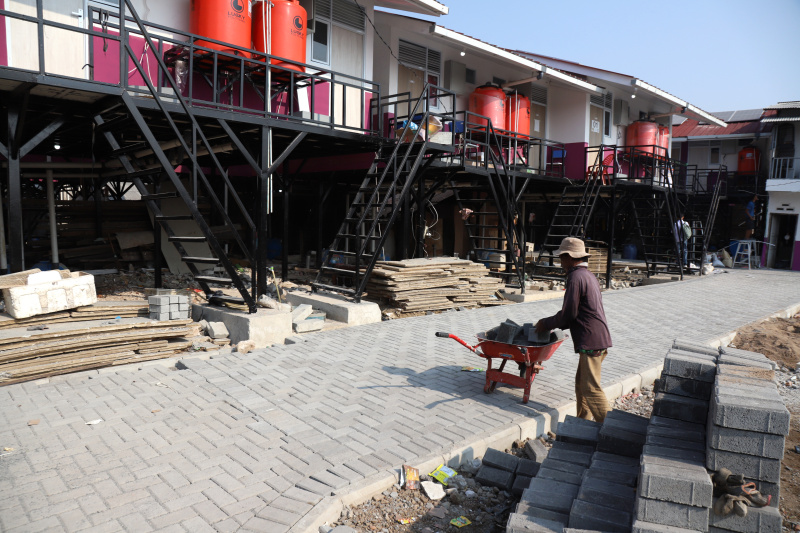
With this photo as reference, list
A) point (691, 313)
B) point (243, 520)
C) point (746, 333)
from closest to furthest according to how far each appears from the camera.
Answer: point (243, 520) < point (746, 333) < point (691, 313)

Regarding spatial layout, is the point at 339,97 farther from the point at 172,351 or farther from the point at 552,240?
the point at 552,240

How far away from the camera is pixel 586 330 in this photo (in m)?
5.34

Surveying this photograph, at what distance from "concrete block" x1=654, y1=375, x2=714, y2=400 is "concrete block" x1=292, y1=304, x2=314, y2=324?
19.3 ft

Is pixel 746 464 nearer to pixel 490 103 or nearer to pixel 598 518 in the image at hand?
pixel 598 518

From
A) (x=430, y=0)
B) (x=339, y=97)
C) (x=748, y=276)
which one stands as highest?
(x=430, y=0)

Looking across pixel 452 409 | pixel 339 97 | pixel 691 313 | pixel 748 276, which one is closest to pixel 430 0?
pixel 339 97

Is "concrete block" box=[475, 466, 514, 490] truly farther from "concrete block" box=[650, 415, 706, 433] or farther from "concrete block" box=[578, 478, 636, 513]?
"concrete block" box=[650, 415, 706, 433]

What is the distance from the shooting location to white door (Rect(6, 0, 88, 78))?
29.4 ft

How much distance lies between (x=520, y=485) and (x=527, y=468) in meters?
0.16

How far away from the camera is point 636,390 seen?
6.75m

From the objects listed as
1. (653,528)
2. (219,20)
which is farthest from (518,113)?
(653,528)

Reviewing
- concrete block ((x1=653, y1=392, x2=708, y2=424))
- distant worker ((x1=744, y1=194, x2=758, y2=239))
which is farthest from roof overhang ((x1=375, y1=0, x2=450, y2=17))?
distant worker ((x1=744, y1=194, x2=758, y2=239))

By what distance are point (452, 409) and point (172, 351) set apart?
4.22 meters

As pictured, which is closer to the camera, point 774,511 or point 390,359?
point 774,511
